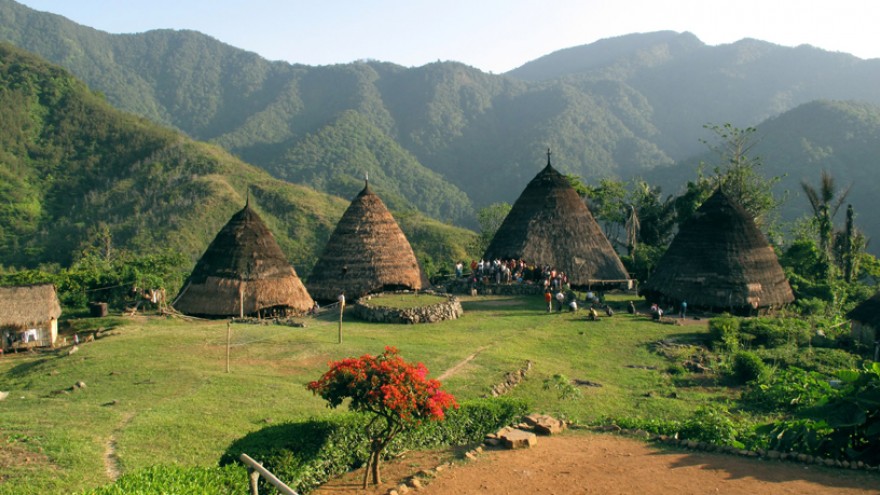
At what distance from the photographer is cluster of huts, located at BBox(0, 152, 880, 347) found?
2527 centimetres

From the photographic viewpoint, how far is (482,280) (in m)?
30.1

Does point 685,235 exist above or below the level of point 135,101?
below

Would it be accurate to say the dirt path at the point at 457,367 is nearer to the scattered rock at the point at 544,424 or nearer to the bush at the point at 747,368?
the scattered rock at the point at 544,424

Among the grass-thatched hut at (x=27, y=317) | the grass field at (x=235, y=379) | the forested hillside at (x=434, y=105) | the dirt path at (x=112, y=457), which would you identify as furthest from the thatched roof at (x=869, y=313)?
the forested hillside at (x=434, y=105)

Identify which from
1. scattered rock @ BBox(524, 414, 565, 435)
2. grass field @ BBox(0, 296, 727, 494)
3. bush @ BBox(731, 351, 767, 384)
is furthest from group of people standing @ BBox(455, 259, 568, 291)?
scattered rock @ BBox(524, 414, 565, 435)

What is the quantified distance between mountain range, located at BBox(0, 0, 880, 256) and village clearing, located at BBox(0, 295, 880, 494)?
177 ft

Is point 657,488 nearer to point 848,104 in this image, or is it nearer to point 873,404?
point 873,404

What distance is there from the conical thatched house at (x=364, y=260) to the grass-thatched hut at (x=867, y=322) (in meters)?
16.5

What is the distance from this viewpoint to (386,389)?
30.6 feet

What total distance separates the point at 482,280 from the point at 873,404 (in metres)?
20.6

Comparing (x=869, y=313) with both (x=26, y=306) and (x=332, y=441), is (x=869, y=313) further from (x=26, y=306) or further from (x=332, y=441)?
(x=26, y=306)

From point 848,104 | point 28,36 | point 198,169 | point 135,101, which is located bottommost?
point 198,169

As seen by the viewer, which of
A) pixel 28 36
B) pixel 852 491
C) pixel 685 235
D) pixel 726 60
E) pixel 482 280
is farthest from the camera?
pixel 726 60

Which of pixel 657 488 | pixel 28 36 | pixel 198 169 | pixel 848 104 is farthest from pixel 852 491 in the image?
pixel 28 36
